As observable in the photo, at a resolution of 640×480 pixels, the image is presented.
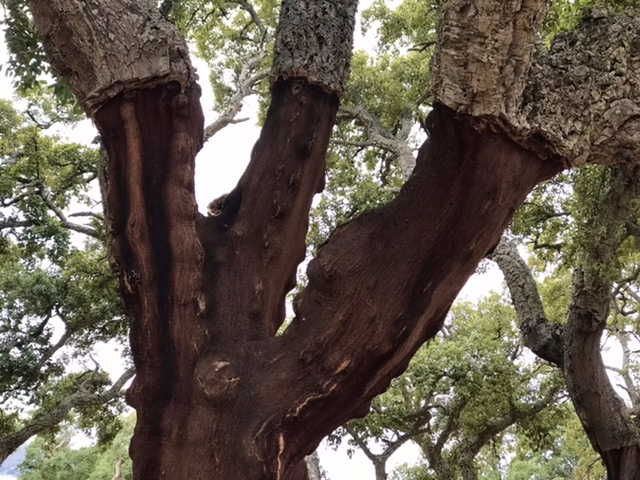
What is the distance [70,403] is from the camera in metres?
8.45

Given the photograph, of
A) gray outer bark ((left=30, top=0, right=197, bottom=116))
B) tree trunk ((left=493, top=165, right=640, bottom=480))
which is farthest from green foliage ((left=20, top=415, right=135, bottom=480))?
gray outer bark ((left=30, top=0, right=197, bottom=116))

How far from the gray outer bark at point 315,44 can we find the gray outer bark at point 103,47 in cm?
63

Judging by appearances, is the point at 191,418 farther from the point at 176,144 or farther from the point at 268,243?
the point at 176,144

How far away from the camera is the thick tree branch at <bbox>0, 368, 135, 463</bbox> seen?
26.2 feet

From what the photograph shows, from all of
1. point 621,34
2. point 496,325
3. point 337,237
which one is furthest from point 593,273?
point 496,325

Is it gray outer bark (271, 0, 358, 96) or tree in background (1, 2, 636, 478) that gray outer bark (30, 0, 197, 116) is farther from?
gray outer bark (271, 0, 358, 96)

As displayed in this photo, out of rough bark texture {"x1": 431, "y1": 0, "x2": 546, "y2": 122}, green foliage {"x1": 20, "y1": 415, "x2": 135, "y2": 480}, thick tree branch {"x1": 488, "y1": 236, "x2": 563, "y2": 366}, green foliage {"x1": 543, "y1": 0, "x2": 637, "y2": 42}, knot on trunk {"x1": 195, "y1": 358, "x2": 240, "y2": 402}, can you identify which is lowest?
knot on trunk {"x1": 195, "y1": 358, "x2": 240, "y2": 402}

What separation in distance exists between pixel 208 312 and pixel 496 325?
38.2 ft

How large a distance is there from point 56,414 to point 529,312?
6836 mm

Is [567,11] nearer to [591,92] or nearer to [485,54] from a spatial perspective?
[591,92]

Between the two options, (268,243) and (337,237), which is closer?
(337,237)

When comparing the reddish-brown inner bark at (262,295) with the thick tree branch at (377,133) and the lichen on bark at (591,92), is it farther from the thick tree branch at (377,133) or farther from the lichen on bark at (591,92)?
the thick tree branch at (377,133)

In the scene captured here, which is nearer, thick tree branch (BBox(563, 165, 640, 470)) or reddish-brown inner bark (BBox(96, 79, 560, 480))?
reddish-brown inner bark (BBox(96, 79, 560, 480))

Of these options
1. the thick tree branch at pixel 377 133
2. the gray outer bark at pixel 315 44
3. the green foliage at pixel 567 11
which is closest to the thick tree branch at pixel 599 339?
the green foliage at pixel 567 11
